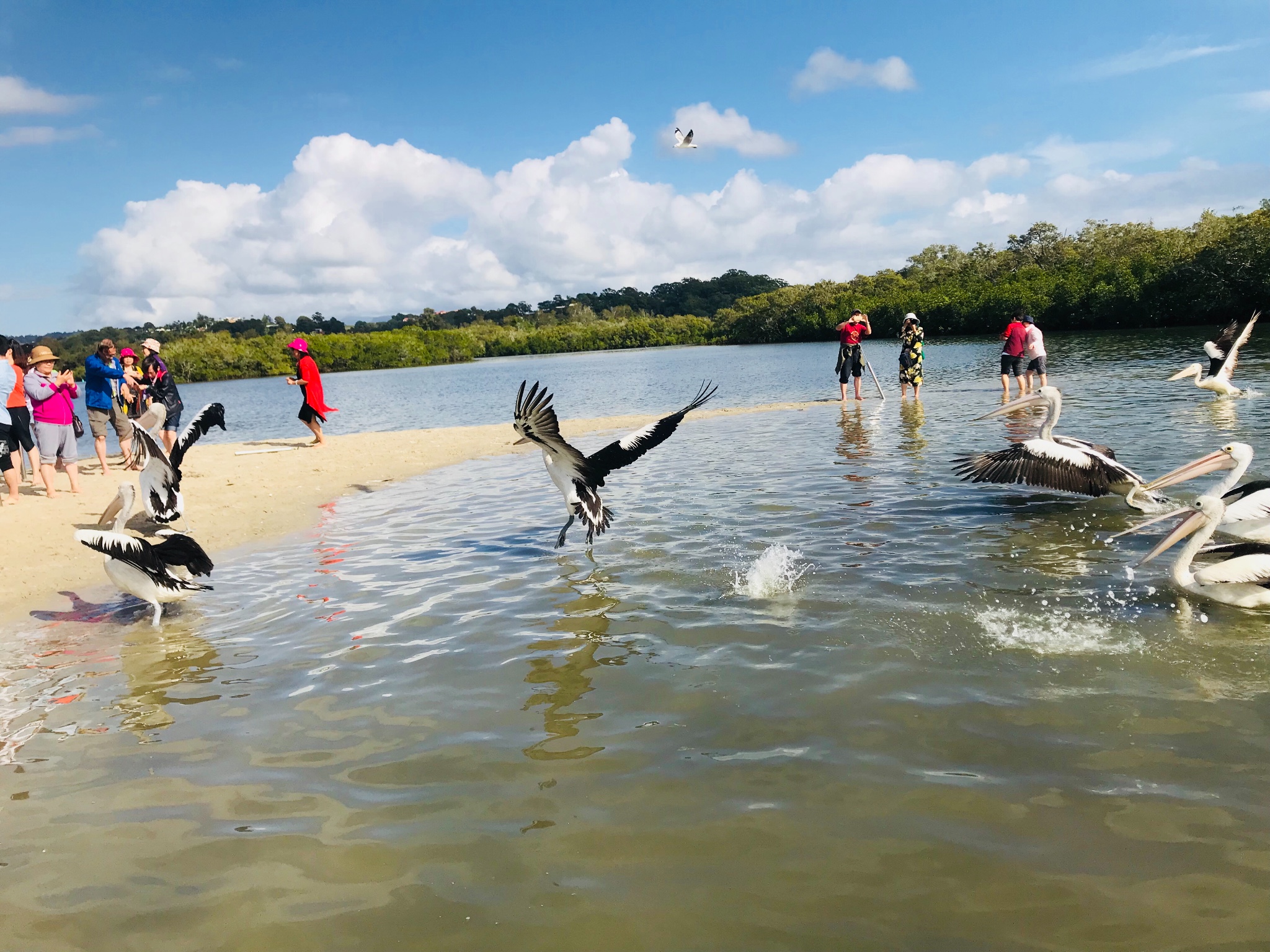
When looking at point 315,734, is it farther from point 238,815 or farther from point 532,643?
point 532,643

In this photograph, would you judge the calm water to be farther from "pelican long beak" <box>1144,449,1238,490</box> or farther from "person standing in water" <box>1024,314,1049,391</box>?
"person standing in water" <box>1024,314,1049,391</box>

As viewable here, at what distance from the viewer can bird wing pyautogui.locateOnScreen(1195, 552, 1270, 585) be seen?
202 inches

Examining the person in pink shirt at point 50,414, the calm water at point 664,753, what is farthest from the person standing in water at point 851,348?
the person in pink shirt at point 50,414

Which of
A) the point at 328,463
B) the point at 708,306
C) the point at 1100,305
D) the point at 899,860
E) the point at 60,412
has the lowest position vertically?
the point at 899,860

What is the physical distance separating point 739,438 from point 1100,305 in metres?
57.7

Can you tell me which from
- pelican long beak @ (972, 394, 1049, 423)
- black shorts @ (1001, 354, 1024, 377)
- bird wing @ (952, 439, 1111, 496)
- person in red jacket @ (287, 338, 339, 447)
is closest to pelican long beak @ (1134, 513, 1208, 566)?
bird wing @ (952, 439, 1111, 496)

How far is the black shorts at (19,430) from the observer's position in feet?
34.7

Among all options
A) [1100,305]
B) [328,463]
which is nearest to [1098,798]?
[328,463]

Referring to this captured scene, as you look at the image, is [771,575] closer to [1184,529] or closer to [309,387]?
[1184,529]

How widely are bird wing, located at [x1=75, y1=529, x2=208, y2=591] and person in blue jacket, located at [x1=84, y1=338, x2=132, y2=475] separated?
7.90 m

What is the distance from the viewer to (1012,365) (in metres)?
18.6

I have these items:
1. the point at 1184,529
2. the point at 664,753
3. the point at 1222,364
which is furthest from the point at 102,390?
the point at 1222,364

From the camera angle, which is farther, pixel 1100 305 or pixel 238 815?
pixel 1100 305

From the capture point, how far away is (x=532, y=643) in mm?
5602
